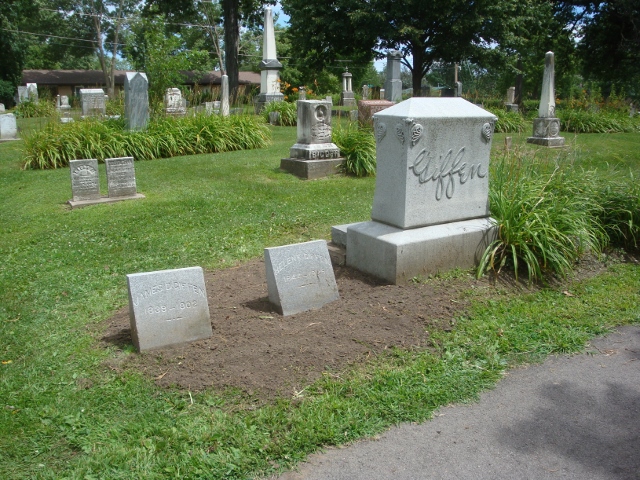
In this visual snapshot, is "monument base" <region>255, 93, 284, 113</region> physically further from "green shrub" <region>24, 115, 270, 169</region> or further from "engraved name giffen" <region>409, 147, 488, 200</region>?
"engraved name giffen" <region>409, 147, 488, 200</region>

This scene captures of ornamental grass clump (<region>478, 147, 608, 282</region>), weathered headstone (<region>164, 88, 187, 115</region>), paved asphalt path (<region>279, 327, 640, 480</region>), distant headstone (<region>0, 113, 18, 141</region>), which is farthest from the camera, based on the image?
distant headstone (<region>0, 113, 18, 141</region>)

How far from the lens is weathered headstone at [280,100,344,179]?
1138 cm

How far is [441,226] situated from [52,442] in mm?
3655

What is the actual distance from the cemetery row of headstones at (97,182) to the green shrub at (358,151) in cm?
409

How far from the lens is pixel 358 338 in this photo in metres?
4.32

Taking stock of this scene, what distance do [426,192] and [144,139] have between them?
31.5 ft

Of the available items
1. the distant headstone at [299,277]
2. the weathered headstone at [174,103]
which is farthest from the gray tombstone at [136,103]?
the distant headstone at [299,277]

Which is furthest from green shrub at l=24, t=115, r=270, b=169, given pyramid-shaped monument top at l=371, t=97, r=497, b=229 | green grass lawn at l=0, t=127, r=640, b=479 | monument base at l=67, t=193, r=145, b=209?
pyramid-shaped monument top at l=371, t=97, r=497, b=229

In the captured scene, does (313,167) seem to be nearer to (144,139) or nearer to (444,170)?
(144,139)

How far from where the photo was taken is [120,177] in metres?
9.56

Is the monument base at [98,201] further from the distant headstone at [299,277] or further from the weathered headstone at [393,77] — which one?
the weathered headstone at [393,77]

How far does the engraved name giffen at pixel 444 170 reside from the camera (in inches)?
205

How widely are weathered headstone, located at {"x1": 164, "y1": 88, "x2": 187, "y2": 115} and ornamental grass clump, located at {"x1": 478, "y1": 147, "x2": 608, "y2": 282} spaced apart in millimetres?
11174

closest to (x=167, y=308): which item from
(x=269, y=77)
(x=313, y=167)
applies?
(x=313, y=167)
